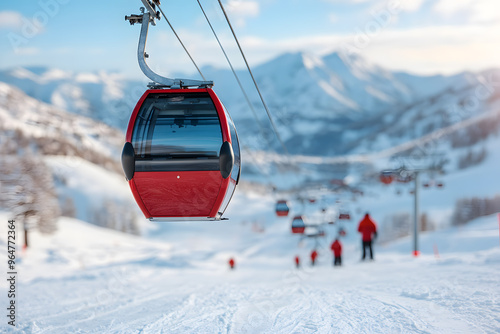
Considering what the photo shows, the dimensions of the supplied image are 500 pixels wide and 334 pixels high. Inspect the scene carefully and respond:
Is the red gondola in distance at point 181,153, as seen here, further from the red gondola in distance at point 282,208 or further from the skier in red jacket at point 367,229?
the red gondola in distance at point 282,208

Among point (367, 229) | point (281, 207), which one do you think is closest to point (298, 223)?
point (281, 207)

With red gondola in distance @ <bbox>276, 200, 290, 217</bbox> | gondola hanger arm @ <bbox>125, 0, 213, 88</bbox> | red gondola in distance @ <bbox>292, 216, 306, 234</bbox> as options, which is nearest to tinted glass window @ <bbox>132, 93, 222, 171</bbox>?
gondola hanger arm @ <bbox>125, 0, 213, 88</bbox>

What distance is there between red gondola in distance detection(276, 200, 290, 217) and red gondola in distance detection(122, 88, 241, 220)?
12384mm

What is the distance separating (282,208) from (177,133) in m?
13.0

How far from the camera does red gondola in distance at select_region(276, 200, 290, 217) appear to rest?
19922 mm

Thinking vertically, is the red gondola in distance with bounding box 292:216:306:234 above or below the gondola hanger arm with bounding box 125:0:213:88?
below

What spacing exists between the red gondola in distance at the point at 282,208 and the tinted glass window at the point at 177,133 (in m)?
12.7

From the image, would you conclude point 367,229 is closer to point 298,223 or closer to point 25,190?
point 298,223

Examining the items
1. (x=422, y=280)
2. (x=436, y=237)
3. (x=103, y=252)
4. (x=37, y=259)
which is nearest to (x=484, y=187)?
(x=436, y=237)

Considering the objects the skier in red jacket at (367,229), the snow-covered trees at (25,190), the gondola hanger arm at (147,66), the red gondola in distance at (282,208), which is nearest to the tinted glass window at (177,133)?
the gondola hanger arm at (147,66)

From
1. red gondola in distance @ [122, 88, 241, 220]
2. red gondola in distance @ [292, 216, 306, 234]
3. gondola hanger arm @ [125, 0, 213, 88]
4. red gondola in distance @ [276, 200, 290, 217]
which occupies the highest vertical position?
gondola hanger arm @ [125, 0, 213, 88]

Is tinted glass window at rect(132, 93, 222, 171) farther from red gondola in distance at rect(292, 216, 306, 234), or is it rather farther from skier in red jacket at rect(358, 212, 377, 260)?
red gondola in distance at rect(292, 216, 306, 234)

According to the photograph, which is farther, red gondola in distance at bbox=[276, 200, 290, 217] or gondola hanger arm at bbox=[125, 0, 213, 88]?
red gondola in distance at bbox=[276, 200, 290, 217]

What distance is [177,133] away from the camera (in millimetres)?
7582
